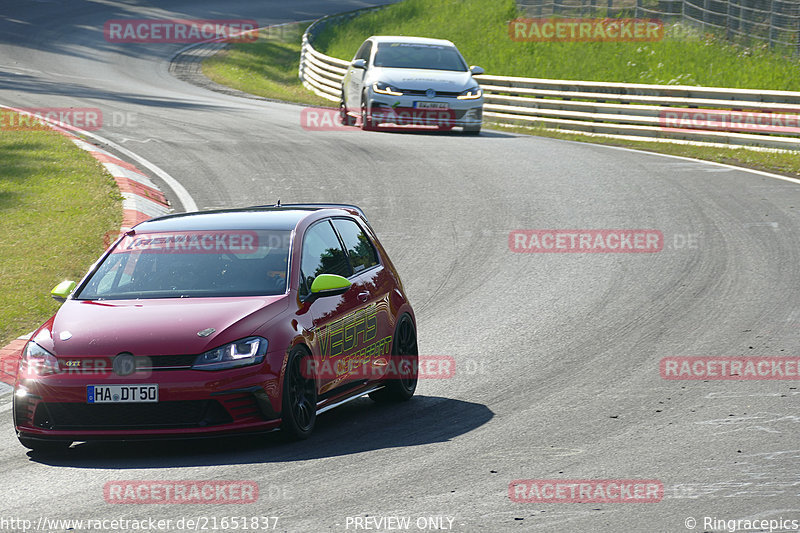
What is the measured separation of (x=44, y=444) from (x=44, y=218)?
8.55 m

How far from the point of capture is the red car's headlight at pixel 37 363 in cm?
748

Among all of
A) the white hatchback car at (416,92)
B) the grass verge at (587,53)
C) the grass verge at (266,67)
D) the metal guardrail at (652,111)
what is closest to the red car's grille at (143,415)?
the metal guardrail at (652,111)

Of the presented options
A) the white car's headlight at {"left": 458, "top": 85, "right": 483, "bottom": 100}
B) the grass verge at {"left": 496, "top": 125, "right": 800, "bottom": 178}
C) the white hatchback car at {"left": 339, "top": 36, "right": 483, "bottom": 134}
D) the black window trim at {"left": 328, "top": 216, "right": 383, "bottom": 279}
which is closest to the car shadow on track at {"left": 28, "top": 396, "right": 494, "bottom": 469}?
the black window trim at {"left": 328, "top": 216, "right": 383, "bottom": 279}

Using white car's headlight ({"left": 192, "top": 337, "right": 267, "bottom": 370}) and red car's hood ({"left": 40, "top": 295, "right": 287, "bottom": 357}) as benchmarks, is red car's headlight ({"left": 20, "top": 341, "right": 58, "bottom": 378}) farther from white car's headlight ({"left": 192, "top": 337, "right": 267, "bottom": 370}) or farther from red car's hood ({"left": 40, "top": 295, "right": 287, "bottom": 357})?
white car's headlight ({"left": 192, "top": 337, "right": 267, "bottom": 370})

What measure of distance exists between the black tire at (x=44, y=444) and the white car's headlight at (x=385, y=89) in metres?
17.6

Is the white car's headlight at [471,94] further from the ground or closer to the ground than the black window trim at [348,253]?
further from the ground

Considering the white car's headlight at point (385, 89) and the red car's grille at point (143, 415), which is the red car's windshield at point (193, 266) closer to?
the red car's grille at point (143, 415)

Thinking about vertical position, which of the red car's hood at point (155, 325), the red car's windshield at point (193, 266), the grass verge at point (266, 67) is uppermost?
the grass verge at point (266, 67)

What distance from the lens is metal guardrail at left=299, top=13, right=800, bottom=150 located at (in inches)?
913

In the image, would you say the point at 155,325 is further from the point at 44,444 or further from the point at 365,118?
the point at 365,118

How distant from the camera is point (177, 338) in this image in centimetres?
741

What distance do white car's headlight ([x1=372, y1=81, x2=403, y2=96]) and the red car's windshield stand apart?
1628 cm

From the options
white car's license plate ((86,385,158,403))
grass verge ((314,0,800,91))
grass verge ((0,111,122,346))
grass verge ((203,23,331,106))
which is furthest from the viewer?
grass verge ((203,23,331,106))

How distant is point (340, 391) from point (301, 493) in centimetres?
198
